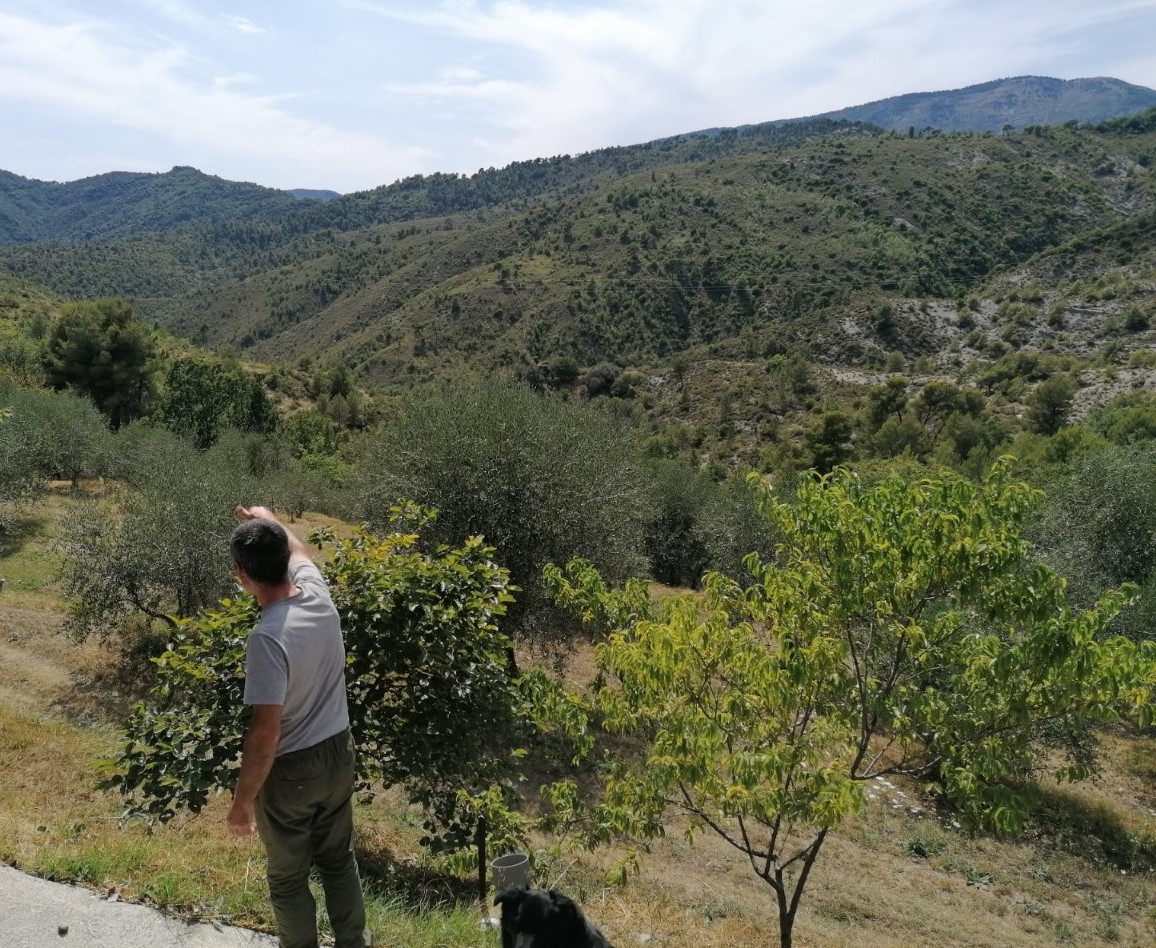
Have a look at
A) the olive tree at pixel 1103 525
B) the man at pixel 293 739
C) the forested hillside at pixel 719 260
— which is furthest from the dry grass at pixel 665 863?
the forested hillside at pixel 719 260

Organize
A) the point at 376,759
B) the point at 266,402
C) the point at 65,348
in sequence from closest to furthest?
the point at 376,759 → the point at 65,348 → the point at 266,402

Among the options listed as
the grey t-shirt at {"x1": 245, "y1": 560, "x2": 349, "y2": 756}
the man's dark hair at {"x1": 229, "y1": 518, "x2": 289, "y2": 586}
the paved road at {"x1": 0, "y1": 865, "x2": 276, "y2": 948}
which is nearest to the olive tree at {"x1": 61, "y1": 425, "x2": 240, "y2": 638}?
the paved road at {"x1": 0, "y1": 865, "x2": 276, "y2": 948}

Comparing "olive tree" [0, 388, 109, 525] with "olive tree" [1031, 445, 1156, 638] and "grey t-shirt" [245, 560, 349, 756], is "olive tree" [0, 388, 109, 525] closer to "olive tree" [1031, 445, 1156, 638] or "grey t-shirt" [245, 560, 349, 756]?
"grey t-shirt" [245, 560, 349, 756]

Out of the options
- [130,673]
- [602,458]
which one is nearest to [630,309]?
[602,458]

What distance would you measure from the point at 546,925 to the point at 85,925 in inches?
110

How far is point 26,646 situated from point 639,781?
17300mm

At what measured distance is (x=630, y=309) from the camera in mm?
110000

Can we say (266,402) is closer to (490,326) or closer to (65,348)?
(65,348)

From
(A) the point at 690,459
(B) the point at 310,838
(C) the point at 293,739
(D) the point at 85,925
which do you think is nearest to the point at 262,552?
(C) the point at 293,739

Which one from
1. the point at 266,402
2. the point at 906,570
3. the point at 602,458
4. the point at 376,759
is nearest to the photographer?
the point at 906,570

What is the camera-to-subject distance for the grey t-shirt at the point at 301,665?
124 inches

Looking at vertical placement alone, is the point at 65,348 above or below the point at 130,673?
above

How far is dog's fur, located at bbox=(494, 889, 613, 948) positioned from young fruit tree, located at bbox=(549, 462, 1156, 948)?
1.78m

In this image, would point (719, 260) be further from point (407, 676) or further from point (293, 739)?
point (293, 739)
